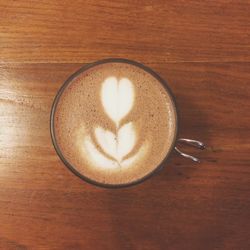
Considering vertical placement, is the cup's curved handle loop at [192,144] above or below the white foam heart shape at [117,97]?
below

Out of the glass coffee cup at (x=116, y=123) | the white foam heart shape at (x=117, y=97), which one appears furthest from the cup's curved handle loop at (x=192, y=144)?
the white foam heart shape at (x=117, y=97)

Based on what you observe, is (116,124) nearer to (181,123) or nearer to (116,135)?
(116,135)

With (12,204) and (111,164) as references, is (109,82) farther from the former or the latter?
(12,204)

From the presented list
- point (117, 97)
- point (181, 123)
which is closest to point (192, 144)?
point (181, 123)

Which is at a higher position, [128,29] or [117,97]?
[128,29]

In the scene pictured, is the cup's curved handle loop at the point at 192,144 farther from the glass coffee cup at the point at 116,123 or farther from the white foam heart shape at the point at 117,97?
the white foam heart shape at the point at 117,97
